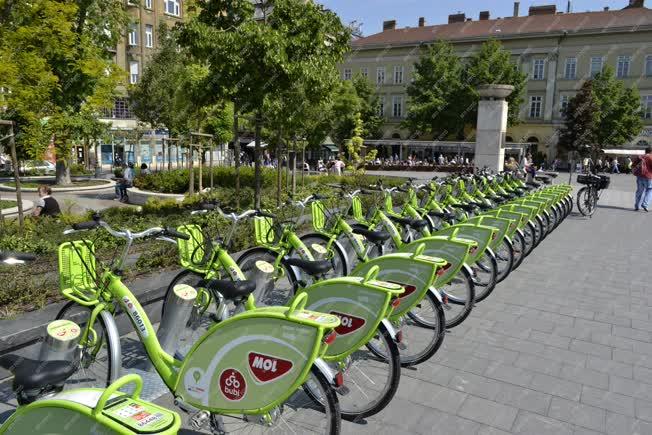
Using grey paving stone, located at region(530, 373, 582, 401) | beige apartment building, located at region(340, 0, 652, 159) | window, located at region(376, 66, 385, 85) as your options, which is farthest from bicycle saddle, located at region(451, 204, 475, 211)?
window, located at region(376, 66, 385, 85)

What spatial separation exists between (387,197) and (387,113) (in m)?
46.8

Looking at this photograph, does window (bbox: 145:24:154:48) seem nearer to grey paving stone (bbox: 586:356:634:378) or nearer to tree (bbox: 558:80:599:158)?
tree (bbox: 558:80:599:158)

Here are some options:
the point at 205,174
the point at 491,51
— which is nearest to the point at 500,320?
the point at 205,174

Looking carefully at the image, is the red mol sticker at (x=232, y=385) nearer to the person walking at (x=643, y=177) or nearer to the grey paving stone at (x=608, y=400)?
the grey paving stone at (x=608, y=400)

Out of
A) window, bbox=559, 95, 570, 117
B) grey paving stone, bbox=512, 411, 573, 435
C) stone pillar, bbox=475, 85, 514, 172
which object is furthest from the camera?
window, bbox=559, 95, 570, 117

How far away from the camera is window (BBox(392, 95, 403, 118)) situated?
51.8 m

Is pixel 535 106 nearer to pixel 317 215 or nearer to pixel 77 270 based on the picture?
pixel 317 215

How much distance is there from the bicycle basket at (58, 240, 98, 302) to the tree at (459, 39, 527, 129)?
134 ft

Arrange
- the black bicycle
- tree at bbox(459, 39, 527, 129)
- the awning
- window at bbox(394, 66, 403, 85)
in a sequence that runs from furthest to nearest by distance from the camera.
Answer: window at bbox(394, 66, 403, 85) → tree at bbox(459, 39, 527, 129) → the awning → the black bicycle

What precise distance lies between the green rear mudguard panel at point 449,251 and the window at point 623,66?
46.4 meters

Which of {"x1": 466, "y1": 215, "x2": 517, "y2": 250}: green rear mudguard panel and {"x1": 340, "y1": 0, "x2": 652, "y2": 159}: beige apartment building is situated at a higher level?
{"x1": 340, "y1": 0, "x2": 652, "y2": 159}: beige apartment building

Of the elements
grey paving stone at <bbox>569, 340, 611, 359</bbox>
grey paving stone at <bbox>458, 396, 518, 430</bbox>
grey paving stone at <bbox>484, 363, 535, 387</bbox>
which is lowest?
grey paving stone at <bbox>458, 396, 518, 430</bbox>

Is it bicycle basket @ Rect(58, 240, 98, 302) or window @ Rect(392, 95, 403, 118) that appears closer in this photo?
bicycle basket @ Rect(58, 240, 98, 302)

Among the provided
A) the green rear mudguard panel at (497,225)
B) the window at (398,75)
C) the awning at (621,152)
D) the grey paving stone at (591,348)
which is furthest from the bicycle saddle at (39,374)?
the window at (398,75)
